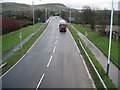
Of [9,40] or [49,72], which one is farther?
[9,40]

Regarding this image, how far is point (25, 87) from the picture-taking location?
12719 mm

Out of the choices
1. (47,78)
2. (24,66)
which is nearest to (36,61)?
(24,66)

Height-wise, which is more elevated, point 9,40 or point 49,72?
point 9,40

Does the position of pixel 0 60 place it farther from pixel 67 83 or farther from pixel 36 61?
pixel 67 83

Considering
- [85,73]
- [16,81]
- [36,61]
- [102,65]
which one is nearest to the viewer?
[16,81]

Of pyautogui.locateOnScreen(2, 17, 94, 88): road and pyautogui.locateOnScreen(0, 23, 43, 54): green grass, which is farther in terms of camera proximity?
pyautogui.locateOnScreen(0, 23, 43, 54): green grass

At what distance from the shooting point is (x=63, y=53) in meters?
23.3

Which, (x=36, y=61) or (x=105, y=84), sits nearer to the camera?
(x=105, y=84)

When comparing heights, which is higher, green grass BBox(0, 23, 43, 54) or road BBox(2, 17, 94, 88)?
green grass BBox(0, 23, 43, 54)

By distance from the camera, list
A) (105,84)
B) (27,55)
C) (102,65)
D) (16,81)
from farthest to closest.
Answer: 1. (27,55)
2. (102,65)
3. (16,81)
4. (105,84)

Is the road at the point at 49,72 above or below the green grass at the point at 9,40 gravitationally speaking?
below

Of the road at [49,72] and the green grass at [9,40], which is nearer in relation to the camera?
the road at [49,72]

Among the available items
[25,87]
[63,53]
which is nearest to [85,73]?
[25,87]

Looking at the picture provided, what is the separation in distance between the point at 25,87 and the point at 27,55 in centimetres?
998
